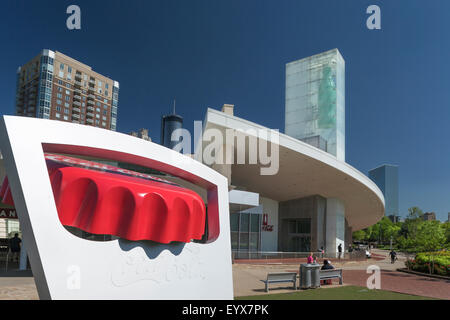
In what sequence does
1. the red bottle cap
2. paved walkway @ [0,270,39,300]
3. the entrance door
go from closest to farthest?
the red bottle cap
paved walkway @ [0,270,39,300]
the entrance door

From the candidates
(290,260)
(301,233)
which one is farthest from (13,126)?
(301,233)

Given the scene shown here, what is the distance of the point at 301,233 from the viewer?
117 ft

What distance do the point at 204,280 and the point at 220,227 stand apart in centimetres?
119

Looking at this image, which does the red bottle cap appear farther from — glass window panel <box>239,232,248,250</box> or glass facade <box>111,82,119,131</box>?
glass facade <box>111,82,119,131</box>

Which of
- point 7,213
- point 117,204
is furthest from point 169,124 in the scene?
point 117,204

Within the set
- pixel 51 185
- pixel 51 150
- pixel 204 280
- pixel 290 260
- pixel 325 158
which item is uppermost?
pixel 325 158

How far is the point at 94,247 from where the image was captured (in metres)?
5.17

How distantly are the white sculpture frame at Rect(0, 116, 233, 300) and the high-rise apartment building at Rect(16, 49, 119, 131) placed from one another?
84.1 m

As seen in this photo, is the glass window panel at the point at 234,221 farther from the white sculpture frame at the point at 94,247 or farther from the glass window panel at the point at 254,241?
→ the white sculpture frame at the point at 94,247

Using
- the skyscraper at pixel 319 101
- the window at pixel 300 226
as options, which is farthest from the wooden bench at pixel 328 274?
the skyscraper at pixel 319 101

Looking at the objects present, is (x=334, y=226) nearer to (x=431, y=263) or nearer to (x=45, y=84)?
(x=431, y=263)

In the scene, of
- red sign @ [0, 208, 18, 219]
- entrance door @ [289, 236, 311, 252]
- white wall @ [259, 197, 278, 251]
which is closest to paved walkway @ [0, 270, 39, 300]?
red sign @ [0, 208, 18, 219]

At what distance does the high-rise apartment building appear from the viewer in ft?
265

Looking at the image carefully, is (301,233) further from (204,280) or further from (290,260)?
(204,280)
